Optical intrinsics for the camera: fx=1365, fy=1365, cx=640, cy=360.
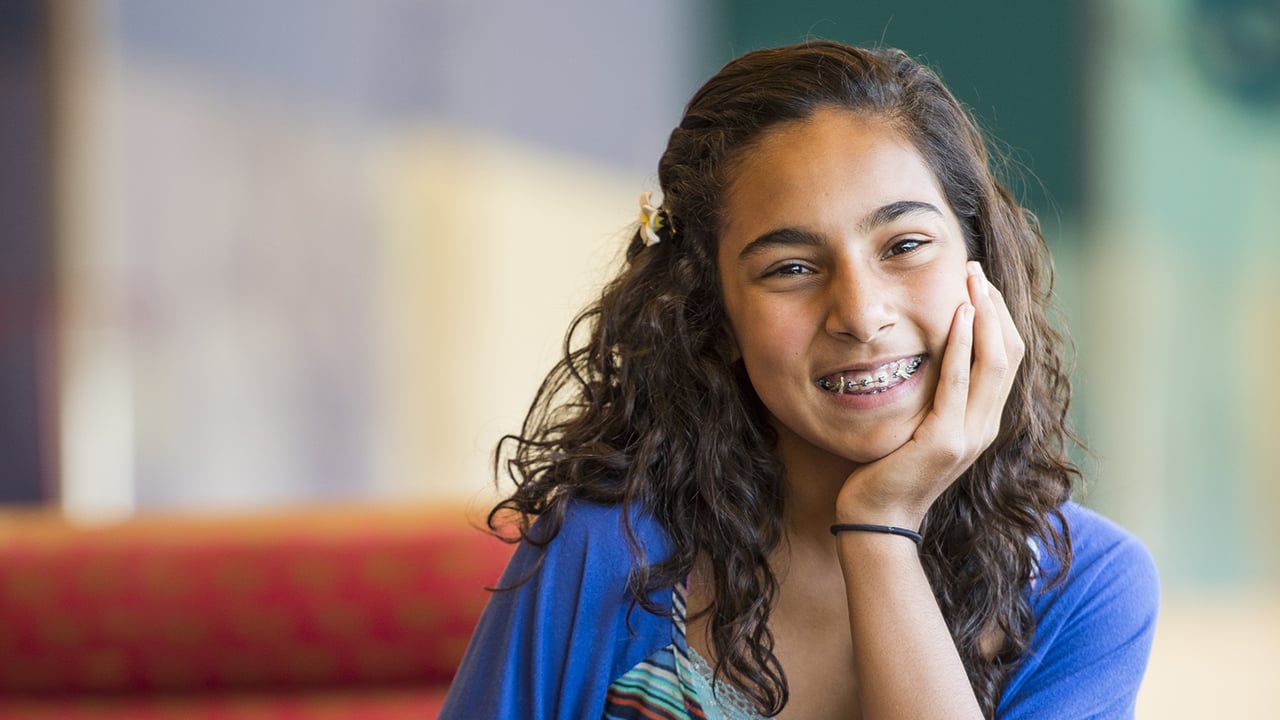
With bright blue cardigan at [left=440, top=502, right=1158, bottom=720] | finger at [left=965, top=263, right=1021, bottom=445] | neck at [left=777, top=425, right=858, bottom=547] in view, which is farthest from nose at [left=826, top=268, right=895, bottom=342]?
bright blue cardigan at [left=440, top=502, right=1158, bottom=720]

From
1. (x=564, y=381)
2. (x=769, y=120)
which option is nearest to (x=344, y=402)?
(x=564, y=381)

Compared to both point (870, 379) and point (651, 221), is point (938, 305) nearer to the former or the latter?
point (870, 379)

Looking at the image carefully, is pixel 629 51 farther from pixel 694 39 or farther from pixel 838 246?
pixel 838 246

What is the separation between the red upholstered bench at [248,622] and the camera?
2.07m

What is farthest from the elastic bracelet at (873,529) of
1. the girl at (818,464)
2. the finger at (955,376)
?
the finger at (955,376)

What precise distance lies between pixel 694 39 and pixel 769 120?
3919 millimetres

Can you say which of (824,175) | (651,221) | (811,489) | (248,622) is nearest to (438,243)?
(248,622)

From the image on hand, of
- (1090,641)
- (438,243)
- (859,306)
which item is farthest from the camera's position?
(438,243)

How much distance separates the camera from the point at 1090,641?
4.38ft

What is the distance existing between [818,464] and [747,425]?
0.09 m

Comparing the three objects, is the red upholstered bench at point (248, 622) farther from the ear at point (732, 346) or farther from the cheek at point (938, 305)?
the cheek at point (938, 305)

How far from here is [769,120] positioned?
135 cm

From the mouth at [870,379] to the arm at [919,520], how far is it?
0.12 feet

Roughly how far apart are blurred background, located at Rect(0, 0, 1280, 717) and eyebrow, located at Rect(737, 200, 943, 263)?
2872 millimetres
